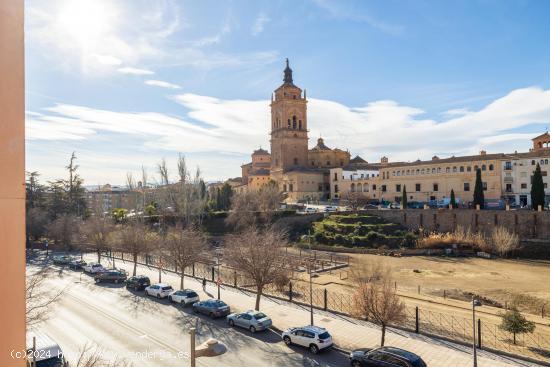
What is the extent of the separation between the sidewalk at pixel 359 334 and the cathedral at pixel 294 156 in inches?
2331

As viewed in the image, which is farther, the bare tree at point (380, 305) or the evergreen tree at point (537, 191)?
the evergreen tree at point (537, 191)

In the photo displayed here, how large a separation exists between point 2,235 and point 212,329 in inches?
807

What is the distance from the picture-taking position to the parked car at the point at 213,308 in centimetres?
2305

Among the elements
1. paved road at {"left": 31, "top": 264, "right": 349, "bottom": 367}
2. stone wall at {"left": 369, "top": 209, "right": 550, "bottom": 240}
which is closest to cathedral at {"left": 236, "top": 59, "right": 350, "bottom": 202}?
stone wall at {"left": 369, "top": 209, "right": 550, "bottom": 240}

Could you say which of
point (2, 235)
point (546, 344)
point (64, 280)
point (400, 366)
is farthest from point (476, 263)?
point (2, 235)

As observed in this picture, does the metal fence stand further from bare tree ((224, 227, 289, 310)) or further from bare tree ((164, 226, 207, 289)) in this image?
bare tree ((164, 226, 207, 289))

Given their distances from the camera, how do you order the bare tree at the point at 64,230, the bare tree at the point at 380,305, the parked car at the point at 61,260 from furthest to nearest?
the bare tree at the point at 64,230 → the parked car at the point at 61,260 → the bare tree at the point at 380,305

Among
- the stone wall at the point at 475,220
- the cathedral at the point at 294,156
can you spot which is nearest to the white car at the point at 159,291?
the stone wall at the point at 475,220

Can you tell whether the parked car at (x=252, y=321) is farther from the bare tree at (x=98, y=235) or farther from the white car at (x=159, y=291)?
the bare tree at (x=98, y=235)

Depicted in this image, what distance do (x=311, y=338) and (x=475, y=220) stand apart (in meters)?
42.8

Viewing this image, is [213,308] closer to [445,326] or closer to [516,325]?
[445,326]

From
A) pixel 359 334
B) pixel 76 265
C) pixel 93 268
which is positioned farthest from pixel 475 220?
pixel 76 265

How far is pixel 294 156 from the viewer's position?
9519 centimetres

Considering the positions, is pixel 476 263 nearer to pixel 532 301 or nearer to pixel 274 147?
pixel 532 301
